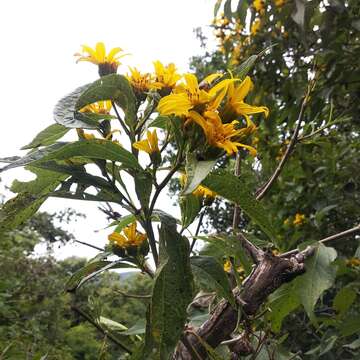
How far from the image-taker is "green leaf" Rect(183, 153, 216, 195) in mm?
454

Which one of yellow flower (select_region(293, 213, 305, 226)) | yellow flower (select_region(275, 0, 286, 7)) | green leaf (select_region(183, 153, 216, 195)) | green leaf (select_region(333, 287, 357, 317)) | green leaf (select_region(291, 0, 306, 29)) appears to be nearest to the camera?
green leaf (select_region(183, 153, 216, 195))

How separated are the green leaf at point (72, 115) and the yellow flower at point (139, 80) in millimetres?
103

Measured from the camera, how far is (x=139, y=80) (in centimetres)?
69

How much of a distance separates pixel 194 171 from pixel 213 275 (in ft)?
0.54

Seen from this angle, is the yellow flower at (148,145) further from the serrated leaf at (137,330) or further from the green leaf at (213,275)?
the serrated leaf at (137,330)

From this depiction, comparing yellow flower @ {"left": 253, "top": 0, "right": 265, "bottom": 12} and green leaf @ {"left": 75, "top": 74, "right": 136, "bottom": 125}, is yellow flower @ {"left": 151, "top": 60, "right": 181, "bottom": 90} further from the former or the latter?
yellow flower @ {"left": 253, "top": 0, "right": 265, "bottom": 12}

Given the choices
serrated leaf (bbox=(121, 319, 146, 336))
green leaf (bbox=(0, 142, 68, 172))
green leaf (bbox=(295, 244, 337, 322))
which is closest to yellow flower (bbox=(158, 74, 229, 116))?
green leaf (bbox=(0, 142, 68, 172))

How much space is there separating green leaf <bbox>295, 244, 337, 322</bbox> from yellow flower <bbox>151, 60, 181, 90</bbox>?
1.03ft

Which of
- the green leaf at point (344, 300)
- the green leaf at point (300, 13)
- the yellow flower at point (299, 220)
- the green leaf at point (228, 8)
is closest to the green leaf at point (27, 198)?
the green leaf at point (344, 300)

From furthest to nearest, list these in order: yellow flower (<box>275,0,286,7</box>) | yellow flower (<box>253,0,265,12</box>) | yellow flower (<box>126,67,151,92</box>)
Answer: yellow flower (<box>253,0,265,12</box>), yellow flower (<box>275,0,286,7</box>), yellow flower (<box>126,67,151,92</box>)

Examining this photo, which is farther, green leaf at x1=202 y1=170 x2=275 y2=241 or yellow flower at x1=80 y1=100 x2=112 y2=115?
yellow flower at x1=80 y1=100 x2=112 y2=115

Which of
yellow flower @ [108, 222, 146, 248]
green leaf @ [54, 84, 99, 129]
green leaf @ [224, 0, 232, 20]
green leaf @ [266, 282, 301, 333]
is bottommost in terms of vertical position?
→ green leaf @ [266, 282, 301, 333]

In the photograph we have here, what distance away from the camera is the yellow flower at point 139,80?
26.9 inches

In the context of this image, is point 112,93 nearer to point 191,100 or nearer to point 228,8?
point 191,100
